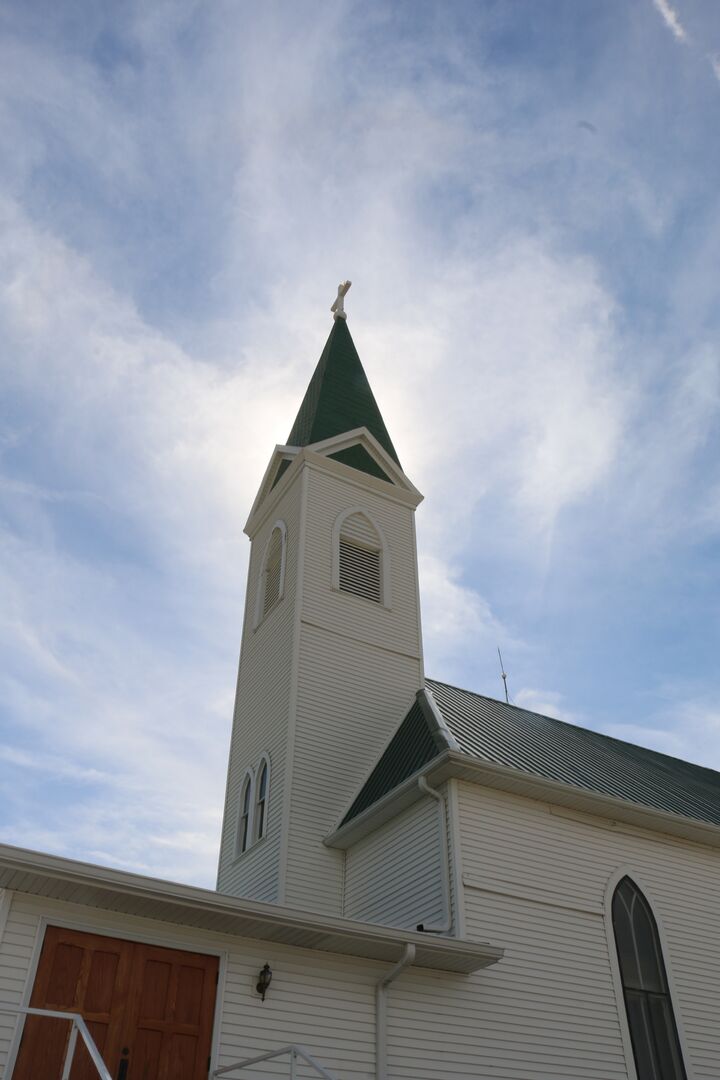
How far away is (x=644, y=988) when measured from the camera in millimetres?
13531

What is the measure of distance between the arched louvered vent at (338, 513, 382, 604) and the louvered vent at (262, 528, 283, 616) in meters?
1.41

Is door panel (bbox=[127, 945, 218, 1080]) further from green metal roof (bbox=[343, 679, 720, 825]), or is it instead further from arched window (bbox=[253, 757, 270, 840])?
arched window (bbox=[253, 757, 270, 840])

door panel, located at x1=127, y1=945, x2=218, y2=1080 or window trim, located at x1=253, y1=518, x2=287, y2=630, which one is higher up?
window trim, located at x1=253, y1=518, x2=287, y2=630

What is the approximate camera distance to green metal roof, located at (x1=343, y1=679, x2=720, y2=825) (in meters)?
14.8

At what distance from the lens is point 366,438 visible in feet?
72.9

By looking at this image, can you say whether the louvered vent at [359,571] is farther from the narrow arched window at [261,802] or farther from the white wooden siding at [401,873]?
the white wooden siding at [401,873]

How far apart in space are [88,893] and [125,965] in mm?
972

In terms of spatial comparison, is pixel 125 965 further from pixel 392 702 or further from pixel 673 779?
pixel 673 779

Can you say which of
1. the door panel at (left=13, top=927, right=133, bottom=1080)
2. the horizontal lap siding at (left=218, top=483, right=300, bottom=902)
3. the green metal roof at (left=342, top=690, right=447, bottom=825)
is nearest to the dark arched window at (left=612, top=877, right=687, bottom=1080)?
the green metal roof at (left=342, top=690, right=447, bottom=825)

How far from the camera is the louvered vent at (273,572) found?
66.1ft

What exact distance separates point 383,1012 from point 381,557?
10.8 m

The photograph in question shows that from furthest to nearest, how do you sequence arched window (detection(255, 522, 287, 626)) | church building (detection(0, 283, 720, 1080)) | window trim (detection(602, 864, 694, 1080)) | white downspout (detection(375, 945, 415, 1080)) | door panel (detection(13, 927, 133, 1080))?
arched window (detection(255, 522, 287, 626)), window trim (detection(602, 864, 694, 1080)), white downspout (detection(375, 945, 415, 1080)), church building (detection(0, 283, 720, 1080)), door panel (detection(13, 927, 133, 1080))

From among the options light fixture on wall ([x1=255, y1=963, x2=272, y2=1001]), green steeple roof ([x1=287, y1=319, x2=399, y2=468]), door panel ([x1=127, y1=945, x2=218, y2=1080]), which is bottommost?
door panel ([x1=127, y1=945, x2=218, y2=1080])

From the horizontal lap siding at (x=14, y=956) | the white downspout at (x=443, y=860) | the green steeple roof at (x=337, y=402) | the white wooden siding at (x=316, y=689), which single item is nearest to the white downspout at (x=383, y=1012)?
the white downspout at (x=443, y=860)
